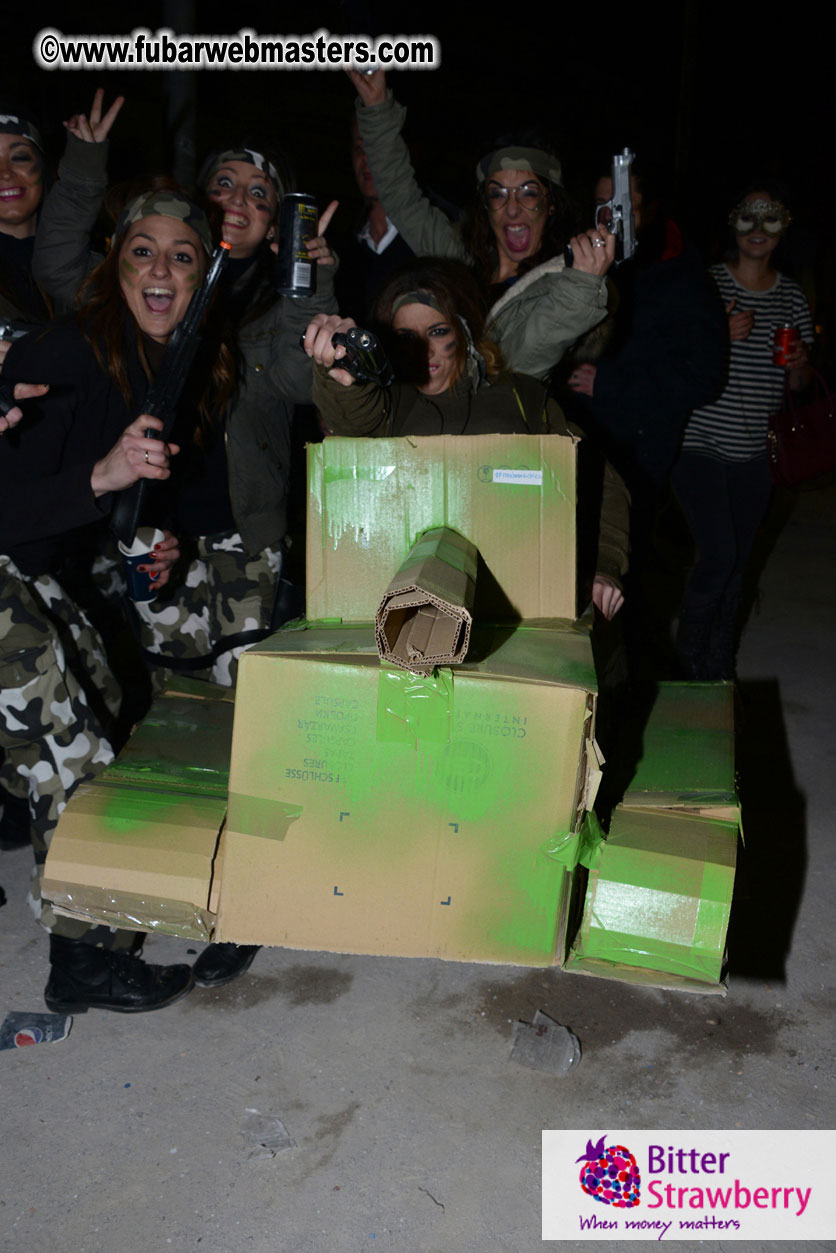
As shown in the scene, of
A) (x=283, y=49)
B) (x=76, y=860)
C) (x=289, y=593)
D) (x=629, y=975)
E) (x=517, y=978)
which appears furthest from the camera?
(x=283, y=49)

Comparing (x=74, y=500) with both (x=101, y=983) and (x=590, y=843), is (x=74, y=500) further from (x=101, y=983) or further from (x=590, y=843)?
(x=590, y=843)

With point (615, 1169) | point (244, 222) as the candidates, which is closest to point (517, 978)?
point (615, 1169)

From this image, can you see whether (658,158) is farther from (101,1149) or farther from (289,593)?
(101,1149)

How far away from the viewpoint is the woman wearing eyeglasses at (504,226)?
268 cm

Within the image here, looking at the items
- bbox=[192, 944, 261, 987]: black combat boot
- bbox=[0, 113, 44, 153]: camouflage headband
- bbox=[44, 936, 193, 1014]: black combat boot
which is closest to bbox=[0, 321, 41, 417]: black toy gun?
bbox=[0, 113, 44, 153]: camouflage headband

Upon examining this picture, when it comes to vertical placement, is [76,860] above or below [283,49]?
below

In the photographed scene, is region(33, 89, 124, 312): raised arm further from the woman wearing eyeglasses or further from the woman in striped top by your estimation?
the woman in striped top

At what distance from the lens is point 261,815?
1.83 meters

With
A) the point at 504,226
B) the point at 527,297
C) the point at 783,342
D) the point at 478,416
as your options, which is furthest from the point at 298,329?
the point at 783,342

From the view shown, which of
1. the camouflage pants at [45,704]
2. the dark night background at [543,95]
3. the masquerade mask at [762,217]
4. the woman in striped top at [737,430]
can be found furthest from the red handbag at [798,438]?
the camouflage pants at [45,704]

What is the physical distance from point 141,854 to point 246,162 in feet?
6.66

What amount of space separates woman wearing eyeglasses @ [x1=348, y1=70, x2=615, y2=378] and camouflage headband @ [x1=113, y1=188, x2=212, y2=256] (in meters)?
0.81

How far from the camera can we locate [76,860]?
1942 millimetres

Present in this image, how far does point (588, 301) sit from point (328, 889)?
5.25 feet
